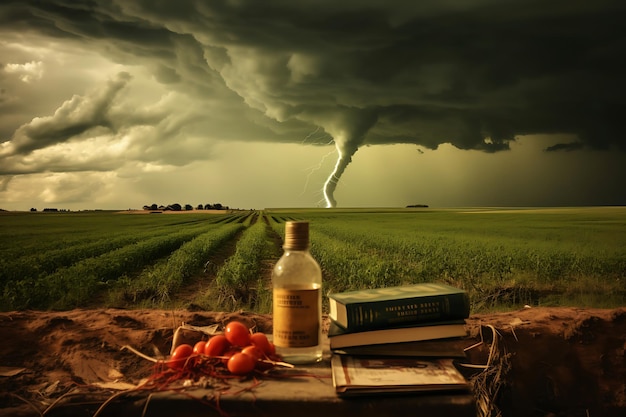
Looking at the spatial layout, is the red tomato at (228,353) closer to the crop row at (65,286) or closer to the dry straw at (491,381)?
the dry straw at (491,381)

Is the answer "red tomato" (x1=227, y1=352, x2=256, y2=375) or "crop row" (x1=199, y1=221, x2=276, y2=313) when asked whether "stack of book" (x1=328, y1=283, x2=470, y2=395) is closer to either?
"red tomato" (x1=227, y1=352, x2=256, y2=375)

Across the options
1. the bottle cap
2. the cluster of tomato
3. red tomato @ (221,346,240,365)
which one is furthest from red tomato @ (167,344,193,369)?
the bottle cap

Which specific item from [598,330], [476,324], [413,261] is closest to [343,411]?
[476,324]

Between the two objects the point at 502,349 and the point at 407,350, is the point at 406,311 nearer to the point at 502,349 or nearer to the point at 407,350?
the point at 407,350

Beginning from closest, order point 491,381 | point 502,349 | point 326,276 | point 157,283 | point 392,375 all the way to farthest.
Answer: point 392,375 → point 491,381 → point 502,349 → point 157,283 → point 326,276

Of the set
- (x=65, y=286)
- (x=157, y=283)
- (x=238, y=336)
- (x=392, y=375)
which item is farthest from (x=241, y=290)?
(x=392, y=375)

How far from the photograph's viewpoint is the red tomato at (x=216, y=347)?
171 cm

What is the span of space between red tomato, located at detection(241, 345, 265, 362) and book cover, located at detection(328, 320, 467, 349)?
0.28 meters

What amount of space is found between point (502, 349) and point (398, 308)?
1864mm

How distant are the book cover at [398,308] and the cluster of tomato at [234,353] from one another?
11.7 inches

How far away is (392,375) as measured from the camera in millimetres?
1604

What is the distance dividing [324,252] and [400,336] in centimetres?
789

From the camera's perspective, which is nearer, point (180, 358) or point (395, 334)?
point (180, 358)

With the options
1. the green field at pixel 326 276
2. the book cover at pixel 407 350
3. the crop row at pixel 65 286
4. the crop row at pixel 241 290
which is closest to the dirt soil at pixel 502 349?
the book cover at pixel 407 350
